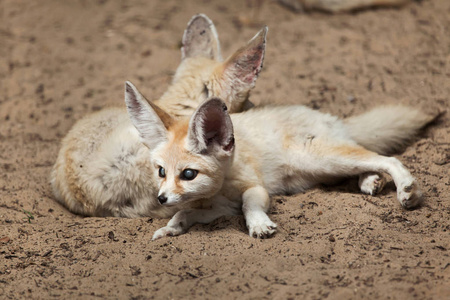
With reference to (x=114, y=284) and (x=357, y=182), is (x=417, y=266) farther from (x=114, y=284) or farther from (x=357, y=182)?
(x=114, y=284)

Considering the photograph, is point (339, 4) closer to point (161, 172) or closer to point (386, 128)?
point (386, 128)

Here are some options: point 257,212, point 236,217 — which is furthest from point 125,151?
point 257,212

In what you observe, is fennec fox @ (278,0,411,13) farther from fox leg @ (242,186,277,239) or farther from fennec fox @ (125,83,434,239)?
fox leg @ (242,186,277,239)

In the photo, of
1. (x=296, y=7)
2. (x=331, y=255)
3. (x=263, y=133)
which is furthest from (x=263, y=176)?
(x=296, y=7)

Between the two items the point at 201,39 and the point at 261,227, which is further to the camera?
the point at 201,39

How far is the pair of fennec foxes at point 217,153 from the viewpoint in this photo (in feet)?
12.1

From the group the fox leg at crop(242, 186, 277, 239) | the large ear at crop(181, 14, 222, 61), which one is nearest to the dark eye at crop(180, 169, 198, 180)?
the fox leg at crop(242, 186, 277, 239)

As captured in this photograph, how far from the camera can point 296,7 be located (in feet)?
25.5

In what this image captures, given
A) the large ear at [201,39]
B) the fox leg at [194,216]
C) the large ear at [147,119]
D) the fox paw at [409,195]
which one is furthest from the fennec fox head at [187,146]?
the large ear at [201,39]

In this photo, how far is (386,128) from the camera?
4812 millimetres

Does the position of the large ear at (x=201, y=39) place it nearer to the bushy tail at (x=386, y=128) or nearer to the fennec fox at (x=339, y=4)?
the bushy tail at (x=386, y=128)

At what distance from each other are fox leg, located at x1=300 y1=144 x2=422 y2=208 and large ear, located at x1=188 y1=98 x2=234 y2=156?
36.4 inches

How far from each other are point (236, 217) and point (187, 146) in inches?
28.1

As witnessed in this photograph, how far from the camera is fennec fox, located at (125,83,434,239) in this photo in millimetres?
3656
